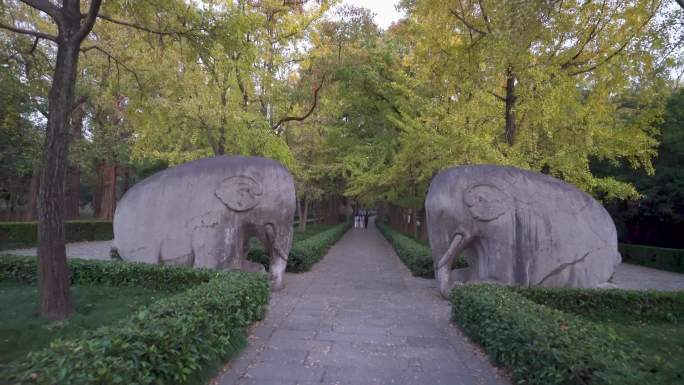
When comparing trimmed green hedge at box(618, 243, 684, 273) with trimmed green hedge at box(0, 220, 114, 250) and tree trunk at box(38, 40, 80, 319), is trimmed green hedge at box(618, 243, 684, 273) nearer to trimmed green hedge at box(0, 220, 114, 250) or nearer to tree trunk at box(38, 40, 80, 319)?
tree trunk at box(38, 40, 80, 319)

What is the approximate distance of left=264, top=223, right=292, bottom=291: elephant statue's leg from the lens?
9156 mm

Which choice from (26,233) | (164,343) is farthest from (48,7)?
(26,233)

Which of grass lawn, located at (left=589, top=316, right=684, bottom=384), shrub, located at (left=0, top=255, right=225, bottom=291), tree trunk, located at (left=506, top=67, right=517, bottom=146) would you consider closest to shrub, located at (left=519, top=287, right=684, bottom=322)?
grass lawn, located at (left=589, top=316, right=684, bottom=384)

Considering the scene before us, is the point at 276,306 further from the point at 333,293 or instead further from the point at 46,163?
the point at 46,163

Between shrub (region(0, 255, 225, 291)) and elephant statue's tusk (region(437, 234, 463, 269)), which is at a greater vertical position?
elephant statue's tusk (region(437, 234, 463, 269))

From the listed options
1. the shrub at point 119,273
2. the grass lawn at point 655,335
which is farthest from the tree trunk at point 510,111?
the shrub at point 119,273

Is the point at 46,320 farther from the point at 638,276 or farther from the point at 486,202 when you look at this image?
the point at 638,276

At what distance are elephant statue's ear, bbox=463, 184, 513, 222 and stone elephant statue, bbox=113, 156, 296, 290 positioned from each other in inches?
145

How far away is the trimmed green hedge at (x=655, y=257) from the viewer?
16.6m

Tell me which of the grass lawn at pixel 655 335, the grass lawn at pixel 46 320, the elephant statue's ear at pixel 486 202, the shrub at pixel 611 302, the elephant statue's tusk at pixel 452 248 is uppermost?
the elephant statue's ear at pixel 486 202

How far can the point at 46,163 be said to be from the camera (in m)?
6.23

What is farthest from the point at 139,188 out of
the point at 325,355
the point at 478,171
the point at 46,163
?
the point at 478,171

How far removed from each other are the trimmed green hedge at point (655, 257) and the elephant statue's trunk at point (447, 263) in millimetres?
13055

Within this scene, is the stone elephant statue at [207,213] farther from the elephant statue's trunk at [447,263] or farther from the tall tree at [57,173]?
the elephant statue's trunk at [447,263]
